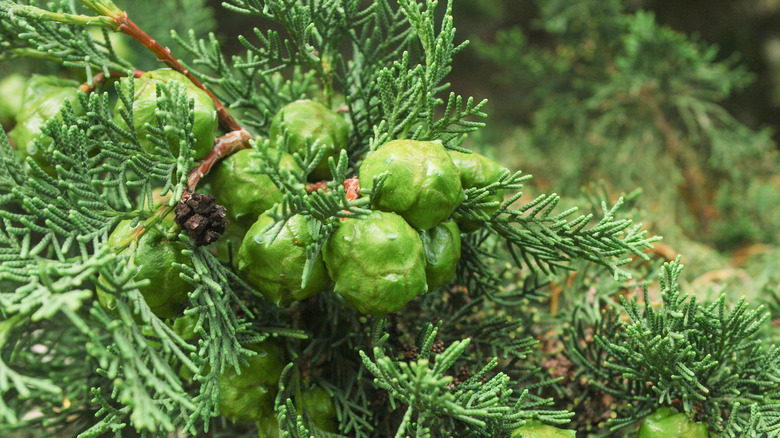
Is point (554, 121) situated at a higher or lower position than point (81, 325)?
lower

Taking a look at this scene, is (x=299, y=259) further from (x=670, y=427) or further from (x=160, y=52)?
(x=670, y=427)

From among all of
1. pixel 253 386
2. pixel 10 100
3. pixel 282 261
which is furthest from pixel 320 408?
pixel 10 100

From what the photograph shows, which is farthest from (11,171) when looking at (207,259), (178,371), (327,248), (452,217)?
(452,217)

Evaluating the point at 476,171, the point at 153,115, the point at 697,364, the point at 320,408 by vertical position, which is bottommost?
the point at 320,408

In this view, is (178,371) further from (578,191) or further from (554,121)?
(554,121)

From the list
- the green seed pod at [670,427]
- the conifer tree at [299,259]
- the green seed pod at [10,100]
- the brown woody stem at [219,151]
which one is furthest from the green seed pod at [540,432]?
the green seed pod at [10,100]

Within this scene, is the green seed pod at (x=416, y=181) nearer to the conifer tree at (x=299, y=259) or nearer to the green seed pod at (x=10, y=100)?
the conifer tree at (x=299, y=259)
